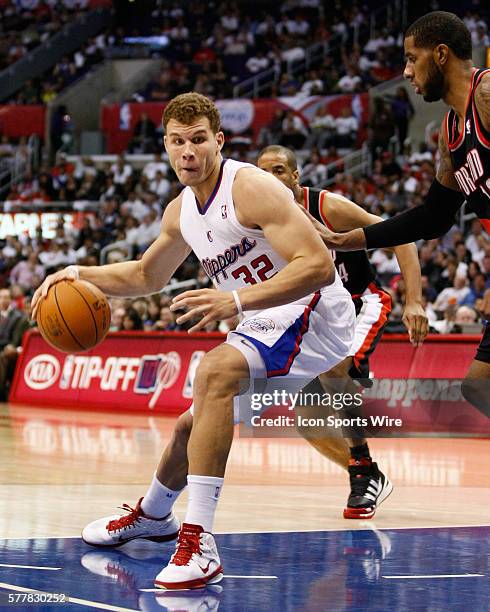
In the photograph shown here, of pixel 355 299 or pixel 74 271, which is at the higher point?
pixel 74 271

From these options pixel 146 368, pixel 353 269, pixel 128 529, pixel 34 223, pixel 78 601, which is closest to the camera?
pixel 78 601

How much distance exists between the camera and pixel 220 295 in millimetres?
4789

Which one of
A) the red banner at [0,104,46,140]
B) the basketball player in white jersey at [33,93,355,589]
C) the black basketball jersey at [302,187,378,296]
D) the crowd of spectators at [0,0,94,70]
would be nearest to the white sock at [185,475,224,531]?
the basketball player in white jersey at [33,93,355,589]

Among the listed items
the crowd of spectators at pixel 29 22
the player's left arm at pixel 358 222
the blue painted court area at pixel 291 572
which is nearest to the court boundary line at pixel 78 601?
the blue painted court area at pixel 291 572

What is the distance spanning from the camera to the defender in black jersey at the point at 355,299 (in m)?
7.01

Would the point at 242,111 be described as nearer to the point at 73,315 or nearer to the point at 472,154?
the point at 73,315

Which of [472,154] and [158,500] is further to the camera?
[158,500]

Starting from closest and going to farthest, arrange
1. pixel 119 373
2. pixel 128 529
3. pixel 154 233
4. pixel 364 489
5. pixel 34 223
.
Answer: pixel 128 529 < pixel 364 489 < pixel 119 373 < pixel 154 233 < pixel 34 223

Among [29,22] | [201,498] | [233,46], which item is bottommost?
[201,498]

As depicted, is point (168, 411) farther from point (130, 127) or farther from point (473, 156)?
point (130, 127)

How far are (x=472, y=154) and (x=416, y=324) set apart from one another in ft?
4.43

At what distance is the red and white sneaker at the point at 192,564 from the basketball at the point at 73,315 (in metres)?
1.22

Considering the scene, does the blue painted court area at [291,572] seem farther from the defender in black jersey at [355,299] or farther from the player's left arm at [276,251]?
the player's left arm at [276,251]

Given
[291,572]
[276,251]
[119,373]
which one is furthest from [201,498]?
[119,373]
